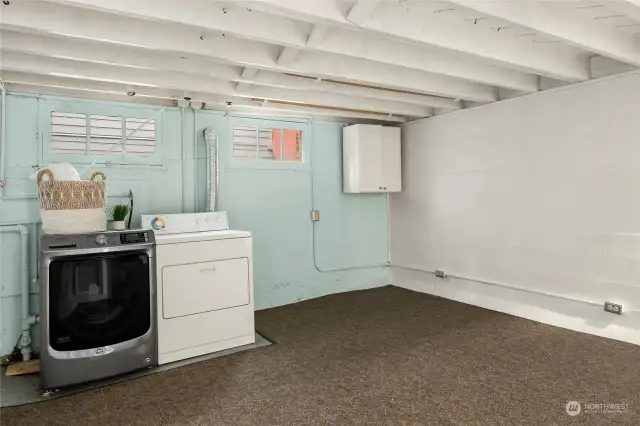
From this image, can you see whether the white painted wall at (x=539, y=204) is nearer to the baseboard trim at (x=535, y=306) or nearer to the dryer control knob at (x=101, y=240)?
the baseboard trim at (x=535, y=306)

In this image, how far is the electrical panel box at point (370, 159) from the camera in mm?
4750

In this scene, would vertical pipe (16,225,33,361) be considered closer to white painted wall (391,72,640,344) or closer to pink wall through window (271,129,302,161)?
pink wall through window (271,129,302,161)

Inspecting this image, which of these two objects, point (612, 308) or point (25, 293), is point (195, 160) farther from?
point (612, 308)

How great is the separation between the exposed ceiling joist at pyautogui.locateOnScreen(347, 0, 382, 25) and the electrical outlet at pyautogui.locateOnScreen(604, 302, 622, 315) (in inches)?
117

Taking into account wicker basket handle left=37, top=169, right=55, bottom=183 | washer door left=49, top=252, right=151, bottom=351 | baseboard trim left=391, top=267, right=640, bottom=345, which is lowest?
baseboard trim left=391, top=267, right=640, bottom=345

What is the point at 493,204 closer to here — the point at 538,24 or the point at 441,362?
the point at 441,362

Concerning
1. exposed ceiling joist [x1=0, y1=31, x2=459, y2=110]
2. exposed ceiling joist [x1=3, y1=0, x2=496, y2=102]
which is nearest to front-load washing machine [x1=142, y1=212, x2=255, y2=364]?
exposed ceiling joist [x1=0, y1=31, x2=459, y2=110]

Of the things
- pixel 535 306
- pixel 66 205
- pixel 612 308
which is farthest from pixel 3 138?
pixel 612 308

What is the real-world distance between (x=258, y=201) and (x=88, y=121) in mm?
1733

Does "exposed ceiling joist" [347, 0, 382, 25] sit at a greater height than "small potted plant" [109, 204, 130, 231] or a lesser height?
greater

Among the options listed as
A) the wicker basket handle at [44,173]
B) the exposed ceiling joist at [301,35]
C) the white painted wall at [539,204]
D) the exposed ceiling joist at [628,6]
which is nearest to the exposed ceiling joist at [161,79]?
the wicker basket handle at [44,173]

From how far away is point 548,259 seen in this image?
12.1ft

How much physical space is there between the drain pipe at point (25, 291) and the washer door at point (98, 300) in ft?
2.85

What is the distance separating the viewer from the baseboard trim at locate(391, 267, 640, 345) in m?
3.23
